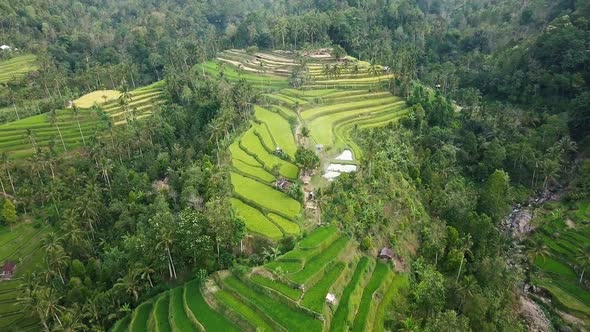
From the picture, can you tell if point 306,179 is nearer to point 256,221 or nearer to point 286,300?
point 256,221

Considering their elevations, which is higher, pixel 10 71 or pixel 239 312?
pixel 10 71

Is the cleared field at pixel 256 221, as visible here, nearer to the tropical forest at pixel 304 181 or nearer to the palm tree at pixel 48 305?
the tropical forest at pixel 304 181

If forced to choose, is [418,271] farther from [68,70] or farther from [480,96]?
[68,70]

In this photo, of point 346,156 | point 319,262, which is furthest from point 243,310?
point 346,156

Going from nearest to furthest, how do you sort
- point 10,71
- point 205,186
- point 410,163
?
point 205,186 < point 410,163 < point 10,71

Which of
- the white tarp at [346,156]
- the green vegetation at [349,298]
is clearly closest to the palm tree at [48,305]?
the green vegetation at [349,298]

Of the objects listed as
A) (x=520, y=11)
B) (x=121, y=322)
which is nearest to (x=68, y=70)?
(x=121, y=322)
